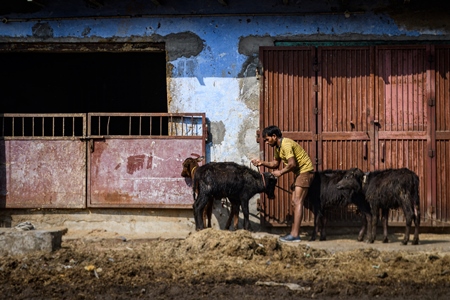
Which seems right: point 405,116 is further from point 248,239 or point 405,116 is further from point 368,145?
point 248,239

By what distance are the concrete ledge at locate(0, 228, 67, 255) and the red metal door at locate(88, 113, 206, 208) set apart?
2365 mm

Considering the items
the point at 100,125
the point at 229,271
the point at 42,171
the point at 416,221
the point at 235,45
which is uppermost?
the point at 235,45

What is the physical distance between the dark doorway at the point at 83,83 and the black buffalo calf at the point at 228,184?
464 cm

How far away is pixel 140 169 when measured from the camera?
40.0 ft

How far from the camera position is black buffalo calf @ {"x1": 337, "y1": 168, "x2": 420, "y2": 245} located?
36.7 feet

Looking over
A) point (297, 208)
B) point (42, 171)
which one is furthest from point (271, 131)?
point (42, 171)

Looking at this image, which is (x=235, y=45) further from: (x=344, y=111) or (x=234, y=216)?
(x=234, y=216)

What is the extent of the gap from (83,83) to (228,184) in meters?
6.45

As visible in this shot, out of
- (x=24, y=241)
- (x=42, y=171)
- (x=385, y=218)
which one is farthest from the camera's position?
(x=42, y=171)

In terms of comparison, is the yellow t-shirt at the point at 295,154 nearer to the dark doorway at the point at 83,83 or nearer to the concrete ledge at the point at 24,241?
the concrete ledge at the point at 24,241

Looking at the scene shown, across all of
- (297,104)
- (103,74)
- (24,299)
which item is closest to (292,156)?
(297,104)

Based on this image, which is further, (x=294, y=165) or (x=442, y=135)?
(x=442, y=135)

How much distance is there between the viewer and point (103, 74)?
17062mm

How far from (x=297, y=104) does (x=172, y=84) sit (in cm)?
211
